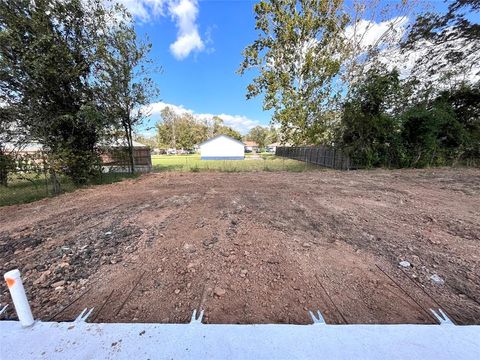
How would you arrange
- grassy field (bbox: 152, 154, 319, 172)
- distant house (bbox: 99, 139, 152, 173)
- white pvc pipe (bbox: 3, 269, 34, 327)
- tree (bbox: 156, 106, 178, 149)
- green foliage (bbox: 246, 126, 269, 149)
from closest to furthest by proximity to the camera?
white pvc pipe (bbox: 3, 269, 34, 327) < distant house (bbox: 99, 139, 152, 173) < grassy field (bbox: 152, 154, 319, 172) < tree (bbox: 156, 106, 178, 149) < green foliage (bbox: 246, 126, 269, 149)

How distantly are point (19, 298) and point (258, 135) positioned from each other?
2773 inches

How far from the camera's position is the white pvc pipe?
59.4 inches

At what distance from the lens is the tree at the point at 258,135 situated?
64.4 m

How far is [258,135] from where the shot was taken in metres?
69.9

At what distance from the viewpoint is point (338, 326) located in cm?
155

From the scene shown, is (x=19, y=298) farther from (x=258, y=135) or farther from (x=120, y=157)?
Result: (x=258, y=135)

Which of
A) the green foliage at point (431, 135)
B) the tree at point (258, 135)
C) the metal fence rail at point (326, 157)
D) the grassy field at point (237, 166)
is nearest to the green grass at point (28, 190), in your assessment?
the grassy field at point (237, 166)

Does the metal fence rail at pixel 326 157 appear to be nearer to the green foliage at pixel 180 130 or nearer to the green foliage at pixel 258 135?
the green foliage at pixel 180 130

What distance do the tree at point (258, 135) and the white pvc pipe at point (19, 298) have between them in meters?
62.3

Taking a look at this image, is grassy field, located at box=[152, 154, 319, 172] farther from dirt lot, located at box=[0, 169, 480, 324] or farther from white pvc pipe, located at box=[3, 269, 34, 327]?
white pvc pipe, located at box=[3, 269, 34, 327]

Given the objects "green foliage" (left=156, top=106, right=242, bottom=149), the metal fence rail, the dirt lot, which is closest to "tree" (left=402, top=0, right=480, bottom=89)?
the metal fence rail

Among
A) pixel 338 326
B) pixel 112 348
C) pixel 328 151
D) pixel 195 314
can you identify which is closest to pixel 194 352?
pixel 195 314

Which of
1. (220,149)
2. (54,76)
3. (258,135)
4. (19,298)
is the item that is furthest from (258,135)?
(19,298)

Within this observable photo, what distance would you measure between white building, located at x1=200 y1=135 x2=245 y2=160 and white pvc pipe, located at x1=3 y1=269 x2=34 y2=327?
30111 millimetres
